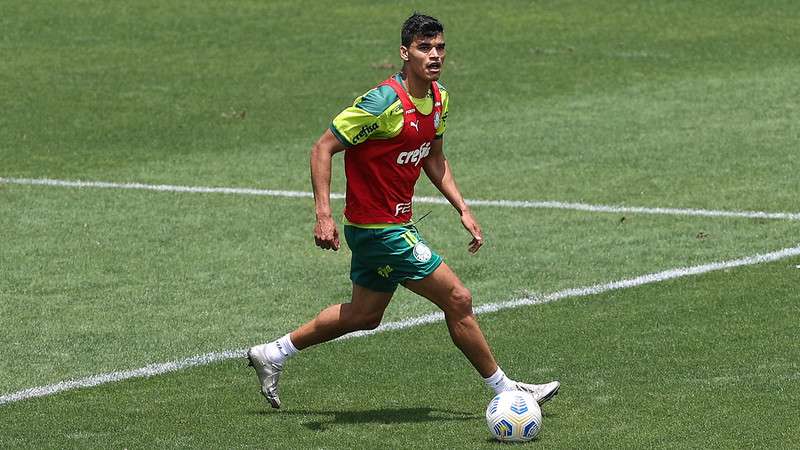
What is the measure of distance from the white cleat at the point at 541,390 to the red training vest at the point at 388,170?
1158 mm

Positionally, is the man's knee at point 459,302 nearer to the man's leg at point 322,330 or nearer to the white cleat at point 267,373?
the man's leg at point 322,330

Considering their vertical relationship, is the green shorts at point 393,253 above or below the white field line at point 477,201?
above

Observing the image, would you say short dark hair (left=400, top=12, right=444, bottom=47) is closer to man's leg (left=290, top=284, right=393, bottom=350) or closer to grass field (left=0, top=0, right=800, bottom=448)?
man's leg (left=290, top=284, right=393, bottom=350)

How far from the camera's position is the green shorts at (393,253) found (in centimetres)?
941

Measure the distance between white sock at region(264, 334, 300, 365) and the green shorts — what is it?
720 millimetres

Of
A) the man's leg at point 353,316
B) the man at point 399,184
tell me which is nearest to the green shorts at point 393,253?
the man at point 399,184

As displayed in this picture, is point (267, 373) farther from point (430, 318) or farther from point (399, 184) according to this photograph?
point (430, 318)

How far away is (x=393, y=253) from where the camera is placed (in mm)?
9461

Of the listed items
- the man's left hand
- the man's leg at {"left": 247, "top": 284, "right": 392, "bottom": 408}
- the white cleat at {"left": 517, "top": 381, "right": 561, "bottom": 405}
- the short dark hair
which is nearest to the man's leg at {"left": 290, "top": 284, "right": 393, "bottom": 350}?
the man's leg at {"left": 247, "top": 284, "right": 392, "bottom": 408}

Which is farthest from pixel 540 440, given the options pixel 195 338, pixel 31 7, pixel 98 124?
pixel 31 7

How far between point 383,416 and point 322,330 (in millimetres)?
658

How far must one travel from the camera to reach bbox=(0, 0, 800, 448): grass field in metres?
9.77

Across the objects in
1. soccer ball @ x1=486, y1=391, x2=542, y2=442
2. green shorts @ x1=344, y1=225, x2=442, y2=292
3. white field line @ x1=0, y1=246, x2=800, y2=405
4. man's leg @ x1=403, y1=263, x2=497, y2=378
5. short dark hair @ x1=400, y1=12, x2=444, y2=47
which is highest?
short dark hair @ x1=400, y1=12, x2=444, y2=47

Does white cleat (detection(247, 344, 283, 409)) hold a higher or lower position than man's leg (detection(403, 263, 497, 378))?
lower
